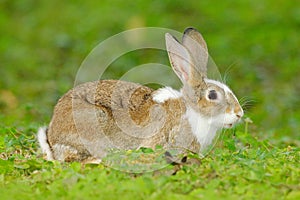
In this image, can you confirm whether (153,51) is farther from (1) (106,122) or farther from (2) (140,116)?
(1) (106,122)

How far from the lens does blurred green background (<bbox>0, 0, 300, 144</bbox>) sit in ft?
46.6

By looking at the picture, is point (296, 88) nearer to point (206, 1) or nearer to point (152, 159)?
point (206, 1)

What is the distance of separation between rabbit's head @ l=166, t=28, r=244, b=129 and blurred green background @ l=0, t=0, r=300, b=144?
399 centimetres

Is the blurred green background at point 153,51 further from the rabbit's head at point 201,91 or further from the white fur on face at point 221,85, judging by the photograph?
the rabbit's head at point 201,91

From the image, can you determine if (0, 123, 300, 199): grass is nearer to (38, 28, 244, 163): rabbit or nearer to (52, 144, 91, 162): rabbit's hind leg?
(52, 144, 91, 162): rabbit's hind leg

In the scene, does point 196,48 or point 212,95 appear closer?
point 212,95

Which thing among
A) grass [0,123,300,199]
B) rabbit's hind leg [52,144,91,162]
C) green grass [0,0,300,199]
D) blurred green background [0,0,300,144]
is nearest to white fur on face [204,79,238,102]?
green grass [0,0,300,199]

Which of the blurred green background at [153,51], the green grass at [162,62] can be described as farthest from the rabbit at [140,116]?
the blurred green background at [153,51]

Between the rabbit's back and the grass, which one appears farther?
the rabbit's back

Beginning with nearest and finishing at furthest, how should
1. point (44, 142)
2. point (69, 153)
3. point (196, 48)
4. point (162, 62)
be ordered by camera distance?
1. point (69, 153)
2. point (44, 142)
3. point (196, 48)
4. point (162, 62)

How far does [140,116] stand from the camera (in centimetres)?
827

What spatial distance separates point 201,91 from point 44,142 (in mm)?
1937

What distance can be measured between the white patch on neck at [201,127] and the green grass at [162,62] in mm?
237

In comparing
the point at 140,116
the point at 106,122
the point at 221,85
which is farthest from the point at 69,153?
the point at 221,85
